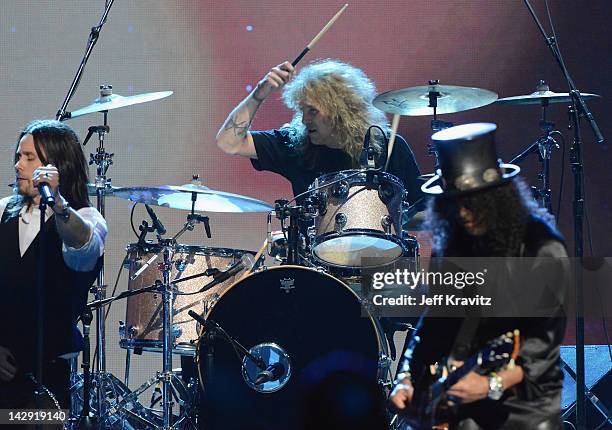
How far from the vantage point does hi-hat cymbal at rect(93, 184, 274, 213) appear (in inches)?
217

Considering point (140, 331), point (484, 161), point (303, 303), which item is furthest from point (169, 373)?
point (484, 161)

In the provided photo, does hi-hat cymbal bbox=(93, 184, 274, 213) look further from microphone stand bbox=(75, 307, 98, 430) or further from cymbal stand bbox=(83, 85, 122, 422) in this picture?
microphone stand bbox=(75, 307, 98, 430)

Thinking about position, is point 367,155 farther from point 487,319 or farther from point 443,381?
point 443,381

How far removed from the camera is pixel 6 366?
4.08 metres

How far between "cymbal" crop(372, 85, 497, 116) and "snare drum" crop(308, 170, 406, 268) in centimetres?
76

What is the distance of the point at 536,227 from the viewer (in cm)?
307

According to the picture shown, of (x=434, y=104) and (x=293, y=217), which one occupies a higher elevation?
(x=434, y=104)

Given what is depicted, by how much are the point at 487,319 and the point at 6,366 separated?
83.8 inches

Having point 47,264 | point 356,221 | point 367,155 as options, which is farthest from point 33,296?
point 367,155

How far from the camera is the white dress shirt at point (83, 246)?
163 inches

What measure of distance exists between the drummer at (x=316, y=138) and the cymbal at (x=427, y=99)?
0.18 meters

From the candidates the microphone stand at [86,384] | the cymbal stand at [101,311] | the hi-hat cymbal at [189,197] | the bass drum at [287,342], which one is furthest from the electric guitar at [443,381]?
the cymbal stand at [101,311]

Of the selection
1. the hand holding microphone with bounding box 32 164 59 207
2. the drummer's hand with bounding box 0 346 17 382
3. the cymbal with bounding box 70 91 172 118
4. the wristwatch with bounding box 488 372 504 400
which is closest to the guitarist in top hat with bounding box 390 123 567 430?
the wristwatch with bounding box 488 372 504 400

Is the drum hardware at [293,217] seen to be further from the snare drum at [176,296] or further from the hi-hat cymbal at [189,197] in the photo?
the snare drum at [176,296]
